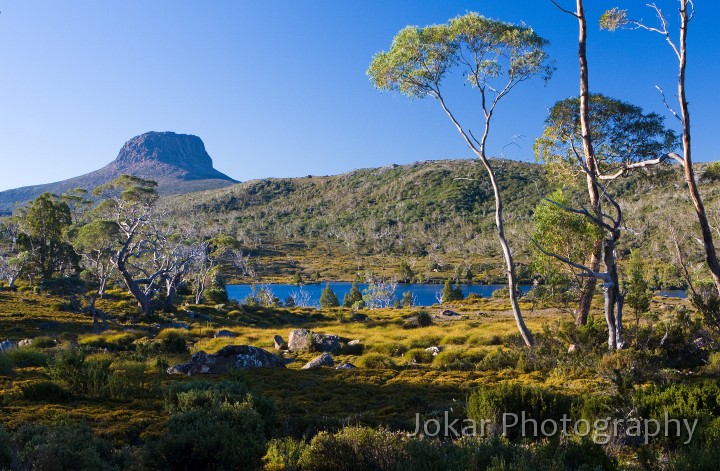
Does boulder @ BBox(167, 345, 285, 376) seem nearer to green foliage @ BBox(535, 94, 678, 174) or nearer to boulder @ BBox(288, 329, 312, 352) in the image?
boulder @ BBox(288, 329, 312, 352)

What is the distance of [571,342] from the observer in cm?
1622

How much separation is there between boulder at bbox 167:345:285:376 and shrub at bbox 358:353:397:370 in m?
3.40

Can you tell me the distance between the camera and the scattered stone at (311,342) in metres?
24.2

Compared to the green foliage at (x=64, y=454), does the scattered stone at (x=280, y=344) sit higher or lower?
lower

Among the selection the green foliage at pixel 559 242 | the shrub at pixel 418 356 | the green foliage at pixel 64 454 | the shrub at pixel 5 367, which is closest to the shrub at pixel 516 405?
the green foliage at pixel 64 454

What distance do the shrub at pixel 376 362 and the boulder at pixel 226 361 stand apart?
3401mm

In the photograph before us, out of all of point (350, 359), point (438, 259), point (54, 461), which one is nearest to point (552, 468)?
point (54, 461)

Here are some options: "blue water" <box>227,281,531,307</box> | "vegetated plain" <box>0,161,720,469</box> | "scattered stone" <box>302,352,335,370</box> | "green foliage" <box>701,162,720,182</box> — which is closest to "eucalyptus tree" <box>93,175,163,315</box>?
"vegetated plain" <box>0,161,720,469</box>

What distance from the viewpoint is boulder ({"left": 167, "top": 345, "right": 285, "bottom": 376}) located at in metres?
15.4

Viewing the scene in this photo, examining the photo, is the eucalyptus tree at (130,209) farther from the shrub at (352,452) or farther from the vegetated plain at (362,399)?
the shrub at (352,452)

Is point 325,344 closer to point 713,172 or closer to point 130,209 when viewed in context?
point 713,172

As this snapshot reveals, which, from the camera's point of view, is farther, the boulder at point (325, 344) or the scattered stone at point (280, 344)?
the scattered stone at point (280, 344)

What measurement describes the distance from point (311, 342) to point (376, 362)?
6.08 metres

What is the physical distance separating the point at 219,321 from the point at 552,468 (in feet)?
120
